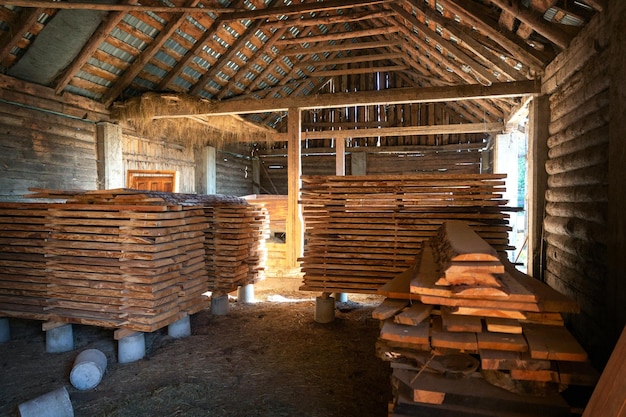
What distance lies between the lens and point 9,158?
7875 millimetres

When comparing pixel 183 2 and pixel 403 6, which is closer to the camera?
pixel 183 2

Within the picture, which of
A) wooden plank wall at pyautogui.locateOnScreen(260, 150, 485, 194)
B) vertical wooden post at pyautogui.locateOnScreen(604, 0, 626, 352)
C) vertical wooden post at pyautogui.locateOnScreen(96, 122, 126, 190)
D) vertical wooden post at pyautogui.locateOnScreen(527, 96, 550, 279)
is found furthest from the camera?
wooden plank wall at pyautogui.locateOnScreen(260, 150, 485, 194)

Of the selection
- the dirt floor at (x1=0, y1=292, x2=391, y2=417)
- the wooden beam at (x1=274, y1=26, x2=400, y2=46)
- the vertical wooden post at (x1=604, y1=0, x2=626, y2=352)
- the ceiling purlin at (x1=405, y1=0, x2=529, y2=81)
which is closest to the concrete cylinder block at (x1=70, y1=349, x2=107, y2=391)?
the dirt floor at (x1=0, y1=292, x2=391, y2=417)

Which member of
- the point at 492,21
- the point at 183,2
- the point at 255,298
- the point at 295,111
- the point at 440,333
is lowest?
the point at 255,298

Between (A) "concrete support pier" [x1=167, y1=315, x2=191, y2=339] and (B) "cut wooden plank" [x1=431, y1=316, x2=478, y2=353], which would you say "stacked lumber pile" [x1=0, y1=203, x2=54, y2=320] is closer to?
(A) "concrete support pier" [x1=167, y1=315, x2=191, y2=339]

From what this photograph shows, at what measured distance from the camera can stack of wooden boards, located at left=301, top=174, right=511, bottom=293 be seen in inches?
247

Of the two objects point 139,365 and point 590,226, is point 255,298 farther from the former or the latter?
point 590,226

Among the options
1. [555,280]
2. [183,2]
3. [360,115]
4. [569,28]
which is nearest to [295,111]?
[183,2]

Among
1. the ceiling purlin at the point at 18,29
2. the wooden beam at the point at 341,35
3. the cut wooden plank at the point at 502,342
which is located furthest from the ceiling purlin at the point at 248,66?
the cut wooden plank at the point at 502,342

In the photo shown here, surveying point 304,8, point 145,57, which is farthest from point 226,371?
point 145,57

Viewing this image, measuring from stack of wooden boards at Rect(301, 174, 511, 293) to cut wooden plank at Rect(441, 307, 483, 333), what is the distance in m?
3.55

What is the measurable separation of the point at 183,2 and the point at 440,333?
8.64 m

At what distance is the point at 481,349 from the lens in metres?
2.56

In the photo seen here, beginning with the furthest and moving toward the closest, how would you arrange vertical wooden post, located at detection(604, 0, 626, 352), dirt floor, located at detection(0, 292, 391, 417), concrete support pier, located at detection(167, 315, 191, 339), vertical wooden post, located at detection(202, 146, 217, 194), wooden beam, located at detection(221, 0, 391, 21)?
vertical wooden post, located at detection(202, 146, 217, 194) → wooden beam, located at detection(221, 0, 391, 21) → concrete support pier, located at detection(167, 315, 191, 339) → dirt floor, located at detection(0, 292, 391, 417) → vertical wooden post, located at detection(604, 0, 626, 352)
